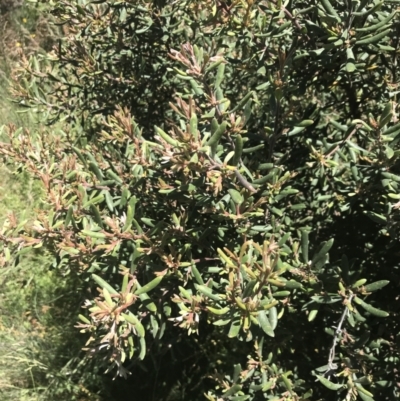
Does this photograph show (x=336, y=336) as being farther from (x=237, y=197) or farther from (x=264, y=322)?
(x=237, y=197)

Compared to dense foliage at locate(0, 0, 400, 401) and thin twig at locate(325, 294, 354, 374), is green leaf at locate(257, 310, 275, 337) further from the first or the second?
thin twig at locate(325, 294, 354, 374)

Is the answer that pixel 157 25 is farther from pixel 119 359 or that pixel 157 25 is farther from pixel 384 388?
pixel 384 388

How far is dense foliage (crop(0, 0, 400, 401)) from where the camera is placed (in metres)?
1.31

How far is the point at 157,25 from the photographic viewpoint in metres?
2.11

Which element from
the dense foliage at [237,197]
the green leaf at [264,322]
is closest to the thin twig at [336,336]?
the dense foliage at [237,197]

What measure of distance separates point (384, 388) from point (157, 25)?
5.61ft

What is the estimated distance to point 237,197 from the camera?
1.29 m

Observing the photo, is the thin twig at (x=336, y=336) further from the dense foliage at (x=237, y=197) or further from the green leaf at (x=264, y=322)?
the green leaf at (x=264, y=322)

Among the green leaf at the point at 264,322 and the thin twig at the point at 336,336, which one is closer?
the green leaf at the point at 264,322

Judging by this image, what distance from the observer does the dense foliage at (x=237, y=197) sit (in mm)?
1307

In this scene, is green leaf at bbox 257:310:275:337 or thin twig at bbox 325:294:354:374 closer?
green leaf at bbox 257:310:275:337

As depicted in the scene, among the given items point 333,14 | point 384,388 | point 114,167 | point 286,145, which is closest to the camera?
point 333,14

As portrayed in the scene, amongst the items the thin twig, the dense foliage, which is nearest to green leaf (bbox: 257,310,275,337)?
the dense foliage

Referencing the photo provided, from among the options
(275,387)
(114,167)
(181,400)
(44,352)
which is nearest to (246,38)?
(114,167)
